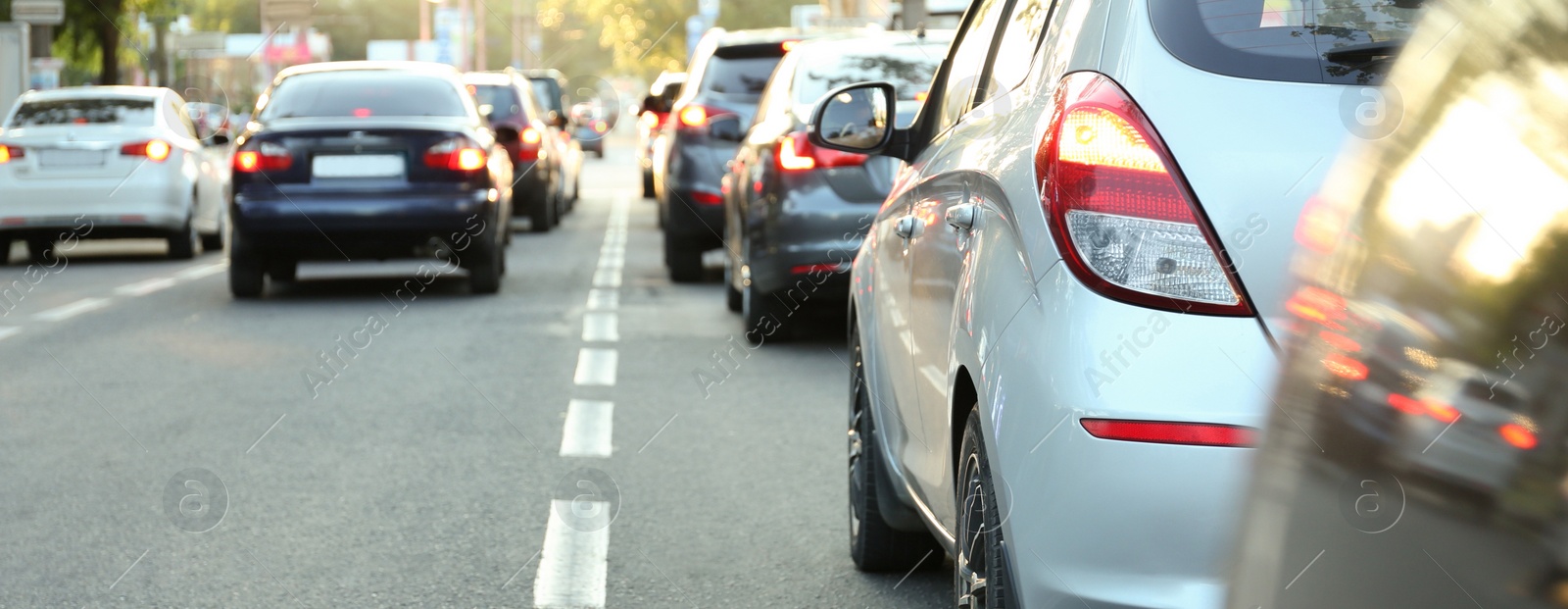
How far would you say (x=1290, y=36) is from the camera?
2.66 meters

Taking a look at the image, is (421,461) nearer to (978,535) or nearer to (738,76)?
(978,535)

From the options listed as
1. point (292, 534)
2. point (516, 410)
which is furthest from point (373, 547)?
point (516, 410)

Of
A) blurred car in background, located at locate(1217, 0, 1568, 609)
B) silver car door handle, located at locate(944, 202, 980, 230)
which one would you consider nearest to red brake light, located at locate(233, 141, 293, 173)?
silver car door handle, located at locate(944, 202, 980, 230)

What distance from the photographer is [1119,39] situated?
2773 millimetres

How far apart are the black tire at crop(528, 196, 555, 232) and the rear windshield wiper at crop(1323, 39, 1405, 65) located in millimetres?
18238

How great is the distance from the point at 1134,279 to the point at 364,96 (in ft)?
35.9

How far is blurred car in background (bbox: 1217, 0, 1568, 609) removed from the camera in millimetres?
1299

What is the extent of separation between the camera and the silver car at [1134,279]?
2400 millimetres

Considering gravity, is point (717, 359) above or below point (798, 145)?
below

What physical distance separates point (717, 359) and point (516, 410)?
1938mm

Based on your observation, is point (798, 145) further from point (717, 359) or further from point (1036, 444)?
point (1036, 444)

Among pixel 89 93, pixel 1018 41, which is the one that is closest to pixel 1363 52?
pixel 1018 41

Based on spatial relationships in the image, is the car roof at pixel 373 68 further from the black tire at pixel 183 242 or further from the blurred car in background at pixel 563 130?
the black tire at pixel 183 242

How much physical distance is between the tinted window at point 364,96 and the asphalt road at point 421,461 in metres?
1.41
